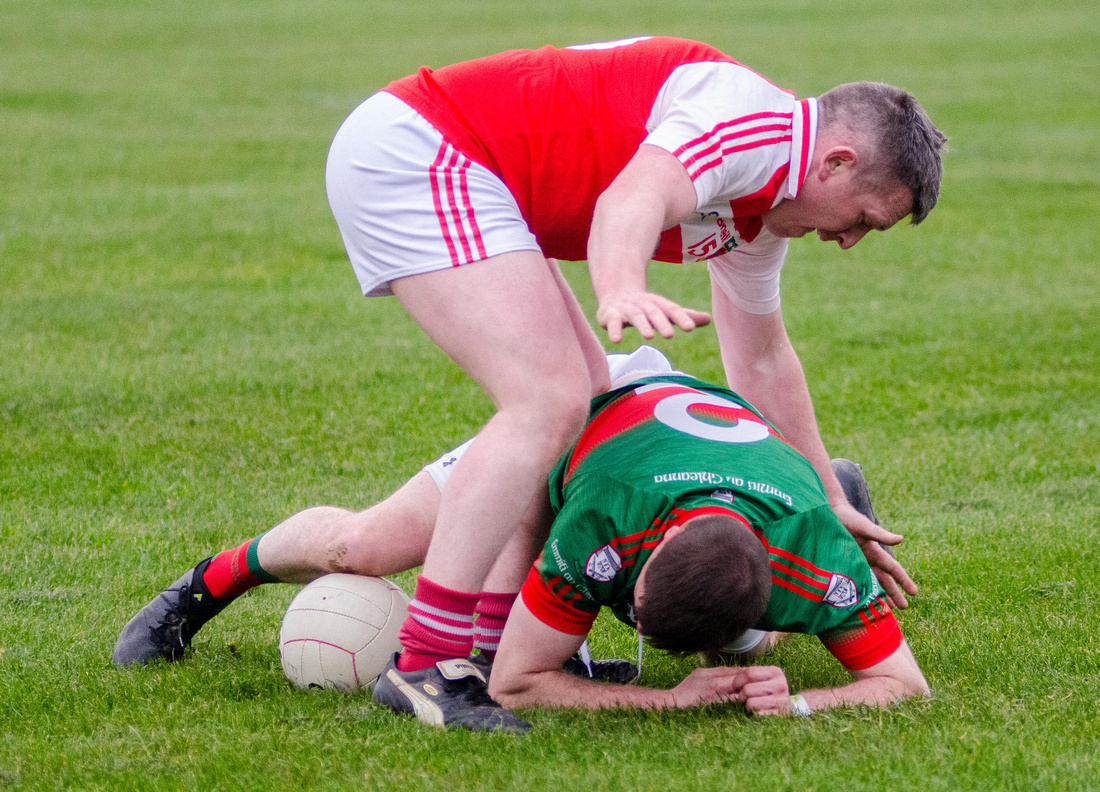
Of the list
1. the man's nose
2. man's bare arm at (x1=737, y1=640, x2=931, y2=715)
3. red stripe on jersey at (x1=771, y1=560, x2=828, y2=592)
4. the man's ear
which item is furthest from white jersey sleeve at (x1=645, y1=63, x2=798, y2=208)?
man's bare arm at (x1=737, y1=640, x2=931, y2=715)

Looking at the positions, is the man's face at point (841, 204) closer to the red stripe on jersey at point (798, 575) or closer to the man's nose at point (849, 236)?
the man's nose at point (849, 236)

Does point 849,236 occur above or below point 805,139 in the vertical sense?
below

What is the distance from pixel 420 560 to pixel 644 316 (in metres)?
1.76

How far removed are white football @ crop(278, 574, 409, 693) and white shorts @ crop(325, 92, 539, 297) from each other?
106 cm

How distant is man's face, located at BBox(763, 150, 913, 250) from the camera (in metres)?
3.77

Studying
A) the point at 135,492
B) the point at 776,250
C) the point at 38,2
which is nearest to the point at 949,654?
the point at 776,250

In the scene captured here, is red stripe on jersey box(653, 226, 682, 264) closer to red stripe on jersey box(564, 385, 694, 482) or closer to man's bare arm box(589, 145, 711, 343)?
red stripe on jersey box(564, 385, 694, 482)

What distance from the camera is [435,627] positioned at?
150 inches

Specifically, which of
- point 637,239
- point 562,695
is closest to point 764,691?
point 562,695

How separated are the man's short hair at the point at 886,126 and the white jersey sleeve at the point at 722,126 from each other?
5.6 inches

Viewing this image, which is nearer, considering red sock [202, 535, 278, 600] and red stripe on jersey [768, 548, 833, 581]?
red stripe on jersey [768, 548, 833, 581]

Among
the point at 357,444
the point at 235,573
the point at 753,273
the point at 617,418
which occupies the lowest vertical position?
the point at 357,444

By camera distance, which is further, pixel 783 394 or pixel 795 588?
pixel 783 394

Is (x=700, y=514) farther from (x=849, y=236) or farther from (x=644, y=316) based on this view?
(x=849, y=236)
